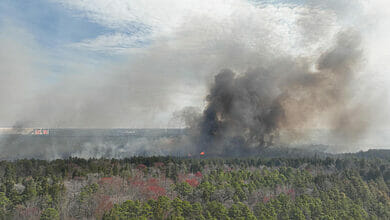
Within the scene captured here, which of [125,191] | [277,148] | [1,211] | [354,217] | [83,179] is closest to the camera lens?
[1,211]

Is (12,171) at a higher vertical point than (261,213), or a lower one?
higher

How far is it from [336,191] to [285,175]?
29.0 feet

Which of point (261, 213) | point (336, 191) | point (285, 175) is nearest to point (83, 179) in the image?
point (261, 213)

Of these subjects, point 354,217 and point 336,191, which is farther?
point 336,191

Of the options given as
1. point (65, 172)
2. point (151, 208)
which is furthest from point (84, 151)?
point (151, 208)

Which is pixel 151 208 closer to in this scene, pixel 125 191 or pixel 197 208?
pixel 197 208

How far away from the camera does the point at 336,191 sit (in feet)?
118

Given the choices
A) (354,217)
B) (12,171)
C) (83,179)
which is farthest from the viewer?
(12,171)

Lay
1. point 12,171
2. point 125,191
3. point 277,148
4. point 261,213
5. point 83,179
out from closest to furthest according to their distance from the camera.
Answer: point 261,213 → point 125,191 → point 83,179 → point 12,171 → point 277,148

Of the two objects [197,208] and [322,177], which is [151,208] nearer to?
[197,208]

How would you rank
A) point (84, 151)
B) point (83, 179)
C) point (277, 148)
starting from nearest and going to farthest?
point (83, 179), point (277, 148), point (84, 151)

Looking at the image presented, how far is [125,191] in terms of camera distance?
1374 inches

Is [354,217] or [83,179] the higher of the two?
[83,179]

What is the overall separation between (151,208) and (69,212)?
292 inches
